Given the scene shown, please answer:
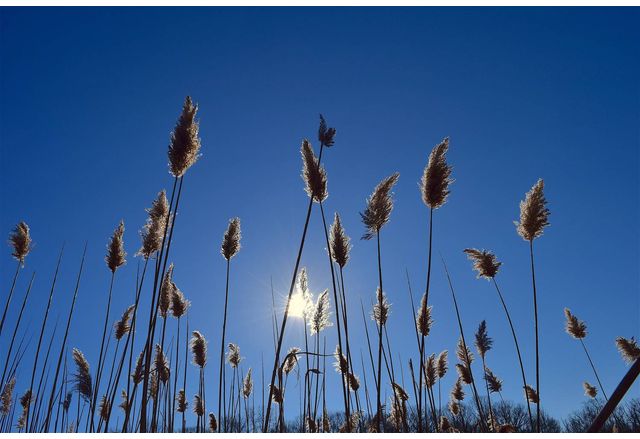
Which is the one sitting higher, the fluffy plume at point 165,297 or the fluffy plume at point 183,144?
the fluffy plume at point 183,144

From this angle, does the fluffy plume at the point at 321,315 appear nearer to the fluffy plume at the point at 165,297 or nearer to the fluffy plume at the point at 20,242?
the fluffy plume at the point at 165,297

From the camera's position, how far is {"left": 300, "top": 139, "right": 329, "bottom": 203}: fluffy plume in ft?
15.3

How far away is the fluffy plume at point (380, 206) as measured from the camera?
493cm

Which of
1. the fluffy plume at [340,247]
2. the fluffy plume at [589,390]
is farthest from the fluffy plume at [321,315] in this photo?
the fluffy plume at [589,390]

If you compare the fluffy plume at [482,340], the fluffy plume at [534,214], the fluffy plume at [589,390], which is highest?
the fluffy plume at [534,214]

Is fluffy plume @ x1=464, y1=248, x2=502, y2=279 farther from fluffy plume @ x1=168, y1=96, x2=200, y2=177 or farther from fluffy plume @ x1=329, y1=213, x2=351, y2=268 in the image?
fluffy plume @ x1=168, y1=96, x2=200, y2=177

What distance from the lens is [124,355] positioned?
441 cm

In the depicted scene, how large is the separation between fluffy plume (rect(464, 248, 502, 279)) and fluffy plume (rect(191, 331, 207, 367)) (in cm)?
546

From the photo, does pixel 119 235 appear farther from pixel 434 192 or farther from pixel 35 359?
pixel 434 192

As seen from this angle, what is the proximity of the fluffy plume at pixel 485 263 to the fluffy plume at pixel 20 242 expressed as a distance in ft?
25.9

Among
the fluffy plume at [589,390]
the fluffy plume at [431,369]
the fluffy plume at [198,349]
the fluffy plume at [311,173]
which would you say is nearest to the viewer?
the fluffy plume at [311,173]

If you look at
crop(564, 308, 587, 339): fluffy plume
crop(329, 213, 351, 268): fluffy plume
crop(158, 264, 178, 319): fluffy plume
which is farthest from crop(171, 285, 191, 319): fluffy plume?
crop(564, 308, 587, 339): fluffy plume

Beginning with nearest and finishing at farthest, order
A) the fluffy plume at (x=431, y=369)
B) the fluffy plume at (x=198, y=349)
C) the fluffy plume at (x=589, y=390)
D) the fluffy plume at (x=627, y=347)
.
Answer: the fluffy plume at (x=198, y=349) < the fluffy plume at (x=431, y=369) < the fluffy plume at (x=627, y=347) < the fluffy plume at (x=589, y=390)
